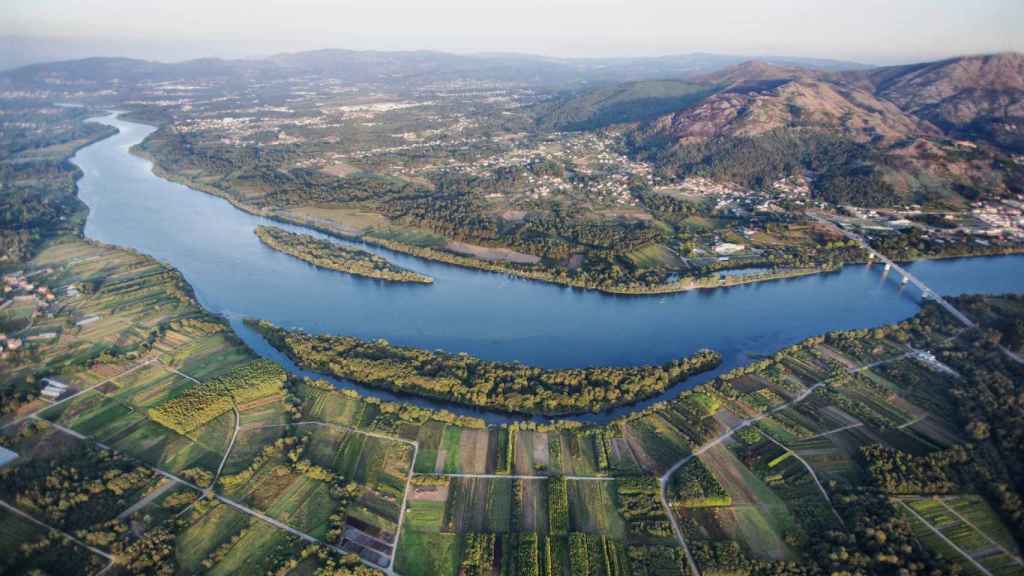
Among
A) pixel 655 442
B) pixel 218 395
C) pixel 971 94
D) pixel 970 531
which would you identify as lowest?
pixel 970 531

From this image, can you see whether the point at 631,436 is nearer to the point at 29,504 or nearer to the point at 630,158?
the point at 29,504

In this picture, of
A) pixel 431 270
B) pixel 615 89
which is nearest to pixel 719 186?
pixel 431 270

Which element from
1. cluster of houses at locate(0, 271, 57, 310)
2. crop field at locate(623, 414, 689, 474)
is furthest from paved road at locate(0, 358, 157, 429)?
crop field at locate(623, 414, 689, 474)

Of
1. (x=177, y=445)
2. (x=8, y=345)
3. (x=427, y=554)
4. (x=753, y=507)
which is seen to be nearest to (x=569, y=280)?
(x=753, y=507)

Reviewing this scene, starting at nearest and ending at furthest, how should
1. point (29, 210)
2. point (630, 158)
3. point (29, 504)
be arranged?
point (29, 504), point (29, 210), point (630, 158)

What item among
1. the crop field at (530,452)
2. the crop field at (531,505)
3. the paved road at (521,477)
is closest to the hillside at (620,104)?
the crop field at (530,452)

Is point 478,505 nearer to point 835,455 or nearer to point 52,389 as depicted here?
point 835,455
